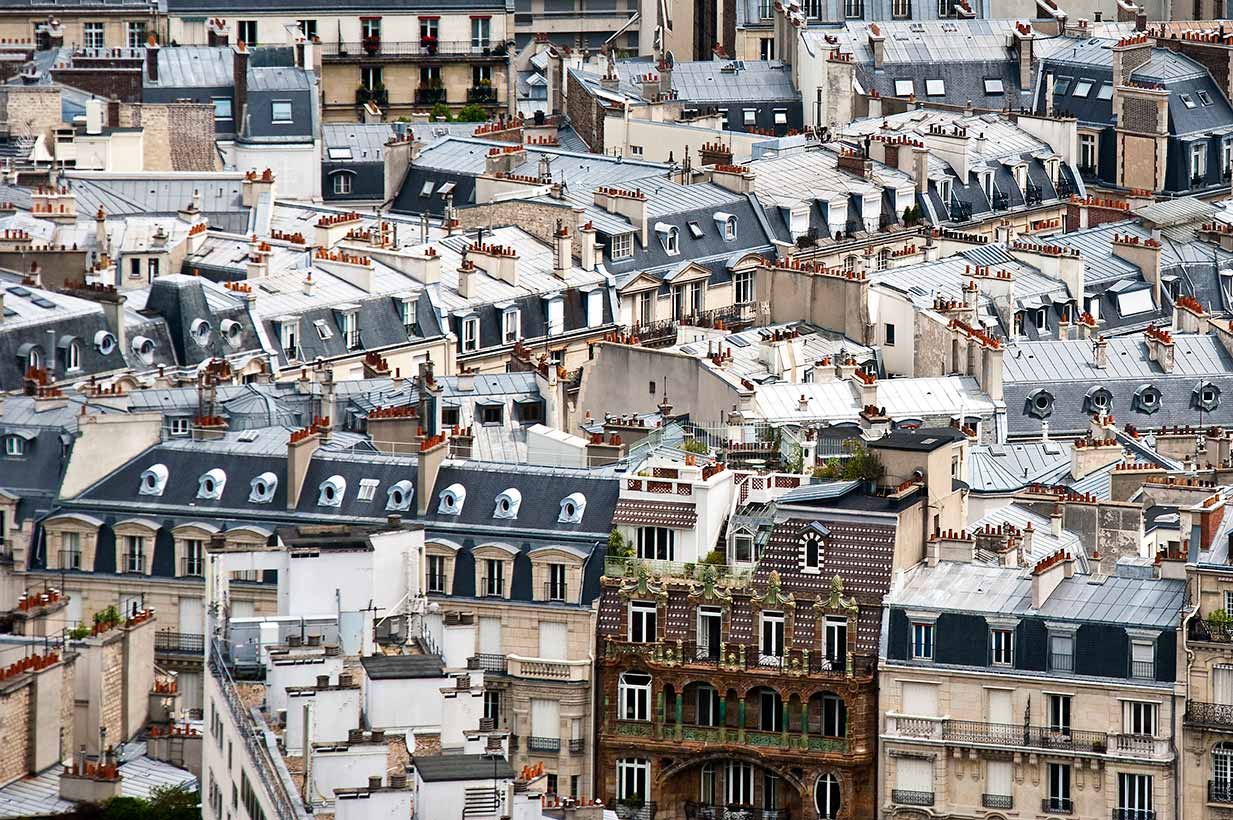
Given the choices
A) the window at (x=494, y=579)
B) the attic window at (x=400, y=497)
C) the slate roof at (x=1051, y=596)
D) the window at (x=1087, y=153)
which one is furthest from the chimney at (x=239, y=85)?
the slate roof at (x=1051, y=596)

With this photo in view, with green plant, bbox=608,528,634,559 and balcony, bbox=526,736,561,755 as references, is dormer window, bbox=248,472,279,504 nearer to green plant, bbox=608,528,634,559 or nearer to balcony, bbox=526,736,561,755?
green plant, bbox=608,528,634,559

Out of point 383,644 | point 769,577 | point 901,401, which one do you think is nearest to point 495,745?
point 383,644

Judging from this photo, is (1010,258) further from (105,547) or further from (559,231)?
(105,547)

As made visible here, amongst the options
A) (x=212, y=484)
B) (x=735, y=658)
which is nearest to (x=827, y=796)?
(x=735, y=658)

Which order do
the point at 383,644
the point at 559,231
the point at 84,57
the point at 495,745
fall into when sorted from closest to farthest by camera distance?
the point at 495,745, the point at 383,644, the point at 559,231, the point at 84,57

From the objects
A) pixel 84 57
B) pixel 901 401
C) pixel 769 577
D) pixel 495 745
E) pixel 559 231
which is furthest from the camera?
pixel 84 57

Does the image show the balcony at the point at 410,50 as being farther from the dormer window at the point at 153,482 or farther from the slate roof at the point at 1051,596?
the slate roof at the point at 1051,596

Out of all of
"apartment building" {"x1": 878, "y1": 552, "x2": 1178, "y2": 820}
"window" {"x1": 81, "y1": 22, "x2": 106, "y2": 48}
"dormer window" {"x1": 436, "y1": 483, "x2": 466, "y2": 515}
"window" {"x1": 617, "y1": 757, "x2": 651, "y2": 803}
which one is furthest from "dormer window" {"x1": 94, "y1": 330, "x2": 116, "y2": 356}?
"window" {"x1": 81, "y1": 22, "x2": 106, "y2": 48}
